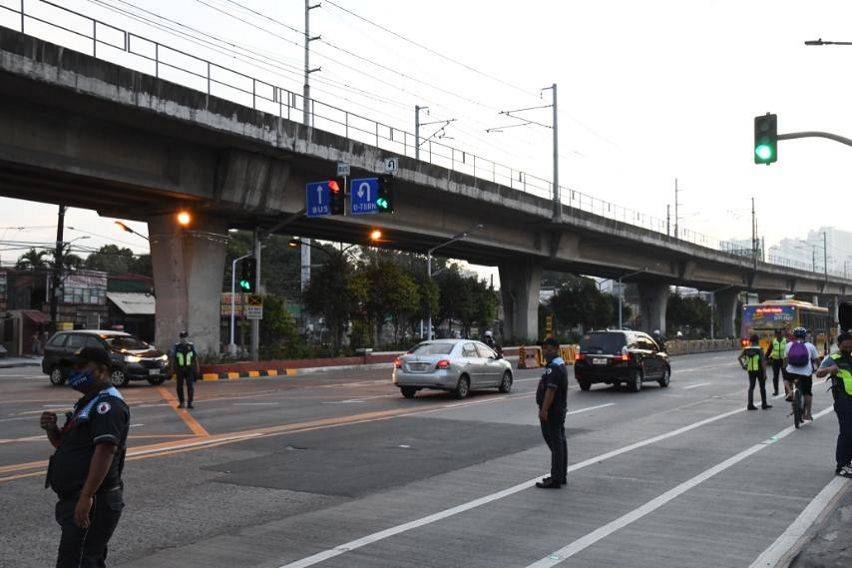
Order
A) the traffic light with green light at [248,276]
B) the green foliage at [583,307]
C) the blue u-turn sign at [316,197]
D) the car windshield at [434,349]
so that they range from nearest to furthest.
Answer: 1. the car windshield at [434,349]
2. the blue u-turn sign at [316,197]
3. the traffic light with green light at [248,276]
4. the green foliage at [583,307]

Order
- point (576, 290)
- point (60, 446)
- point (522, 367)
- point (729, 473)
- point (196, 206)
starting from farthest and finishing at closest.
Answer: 1. point (576, 290)
2. point (522, 367)
3. point (196, 206)
4. point (729, 473)
5. point (60, 446)

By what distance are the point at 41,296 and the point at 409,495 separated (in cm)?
6139

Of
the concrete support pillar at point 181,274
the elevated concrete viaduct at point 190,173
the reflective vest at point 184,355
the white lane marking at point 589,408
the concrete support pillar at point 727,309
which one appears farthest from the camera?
the concrete support pillar at point 727,309

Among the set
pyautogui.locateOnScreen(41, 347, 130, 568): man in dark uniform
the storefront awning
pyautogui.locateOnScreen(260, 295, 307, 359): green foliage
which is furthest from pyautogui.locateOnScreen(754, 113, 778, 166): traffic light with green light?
the storefront awning

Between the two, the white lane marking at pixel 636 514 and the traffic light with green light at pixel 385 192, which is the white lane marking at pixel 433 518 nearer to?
the white lane marking at pixel 636 514

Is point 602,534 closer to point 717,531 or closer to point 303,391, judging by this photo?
point 717,531

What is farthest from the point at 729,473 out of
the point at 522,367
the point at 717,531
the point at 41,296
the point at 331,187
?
the point at 41,296

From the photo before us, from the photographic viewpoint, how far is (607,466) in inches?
428

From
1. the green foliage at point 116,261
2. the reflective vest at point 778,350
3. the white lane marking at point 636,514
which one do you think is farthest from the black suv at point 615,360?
the green foliage at point 116,261

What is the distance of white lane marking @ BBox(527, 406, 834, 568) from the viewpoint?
657 centimetres

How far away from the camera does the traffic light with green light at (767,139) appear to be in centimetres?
1869

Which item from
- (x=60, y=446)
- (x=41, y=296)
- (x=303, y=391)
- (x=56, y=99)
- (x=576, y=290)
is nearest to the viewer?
(x=60, y=446)

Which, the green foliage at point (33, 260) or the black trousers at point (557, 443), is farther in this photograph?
the green foliage at point (33, 260)

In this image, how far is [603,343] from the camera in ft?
76.1
